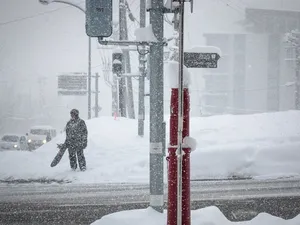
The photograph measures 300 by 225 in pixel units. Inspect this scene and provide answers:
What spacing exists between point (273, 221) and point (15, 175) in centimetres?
867

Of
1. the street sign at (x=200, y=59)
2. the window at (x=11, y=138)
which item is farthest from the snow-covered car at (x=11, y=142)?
the street sign at (x=200, y=59)

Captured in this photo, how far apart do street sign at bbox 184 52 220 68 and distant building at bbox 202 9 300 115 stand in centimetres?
4893

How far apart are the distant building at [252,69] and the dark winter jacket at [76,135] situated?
1678 inches

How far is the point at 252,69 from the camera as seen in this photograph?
5531cm

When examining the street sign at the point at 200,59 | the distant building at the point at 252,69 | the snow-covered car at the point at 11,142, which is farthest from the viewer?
the distant building at the point at 252,69

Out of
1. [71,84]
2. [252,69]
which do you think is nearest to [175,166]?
[71,84]

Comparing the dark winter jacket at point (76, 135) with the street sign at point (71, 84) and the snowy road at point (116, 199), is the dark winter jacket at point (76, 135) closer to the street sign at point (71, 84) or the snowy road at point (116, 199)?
the snowy road at point (116, 199)

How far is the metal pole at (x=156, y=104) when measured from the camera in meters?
5.43

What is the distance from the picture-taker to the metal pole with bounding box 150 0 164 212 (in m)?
5.43

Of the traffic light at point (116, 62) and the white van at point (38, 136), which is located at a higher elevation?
the traffic light at point (116, 62)

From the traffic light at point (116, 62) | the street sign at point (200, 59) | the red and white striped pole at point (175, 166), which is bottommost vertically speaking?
the red and white striped pole at point (175, 166)

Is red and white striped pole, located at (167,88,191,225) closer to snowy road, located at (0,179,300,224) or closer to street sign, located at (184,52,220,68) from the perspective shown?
street sign, located at (184,52,220,68)

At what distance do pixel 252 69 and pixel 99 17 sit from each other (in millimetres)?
52896

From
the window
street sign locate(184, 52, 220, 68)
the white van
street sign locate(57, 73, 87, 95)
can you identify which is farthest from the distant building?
street sign locate(184, 52, 220, 68)
